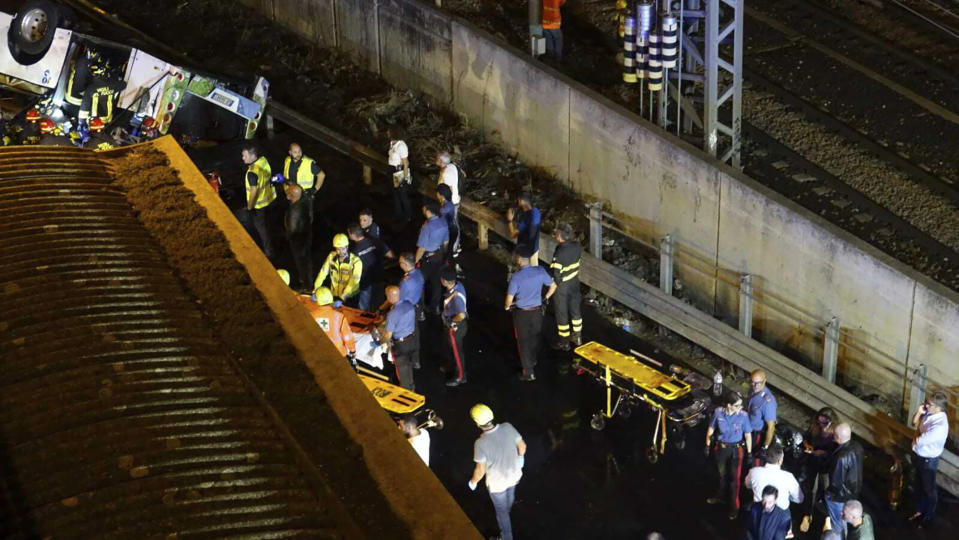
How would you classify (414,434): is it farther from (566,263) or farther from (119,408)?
(566,263)

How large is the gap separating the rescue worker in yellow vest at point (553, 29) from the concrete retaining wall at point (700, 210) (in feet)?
3.01

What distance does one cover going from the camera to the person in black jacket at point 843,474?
36.7 feet

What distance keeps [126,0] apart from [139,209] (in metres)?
15.3

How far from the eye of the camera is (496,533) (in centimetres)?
1191

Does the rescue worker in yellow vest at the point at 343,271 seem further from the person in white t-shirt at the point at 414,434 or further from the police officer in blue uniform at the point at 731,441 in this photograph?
the police officer in blue uniform at the point at 731,441

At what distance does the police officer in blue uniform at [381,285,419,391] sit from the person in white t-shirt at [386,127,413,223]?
3814mm

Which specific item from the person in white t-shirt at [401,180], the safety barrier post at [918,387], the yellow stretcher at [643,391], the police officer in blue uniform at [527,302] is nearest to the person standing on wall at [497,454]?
the yellow stretcher at [643,391]

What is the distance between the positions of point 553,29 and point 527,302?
624 cm

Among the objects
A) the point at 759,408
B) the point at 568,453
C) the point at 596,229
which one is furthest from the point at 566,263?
the point at 759,408

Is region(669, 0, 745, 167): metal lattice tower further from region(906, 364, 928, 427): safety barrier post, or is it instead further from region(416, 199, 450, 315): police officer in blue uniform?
region(906, 364, 928, 427): safety barrier post

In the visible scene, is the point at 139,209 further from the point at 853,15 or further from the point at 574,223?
the point at 853,15

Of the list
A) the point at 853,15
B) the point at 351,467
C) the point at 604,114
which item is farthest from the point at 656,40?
the point at 351,467

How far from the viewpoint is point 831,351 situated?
13820 millimetres

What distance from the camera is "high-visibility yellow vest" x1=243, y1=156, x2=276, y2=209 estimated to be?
16047 mm
